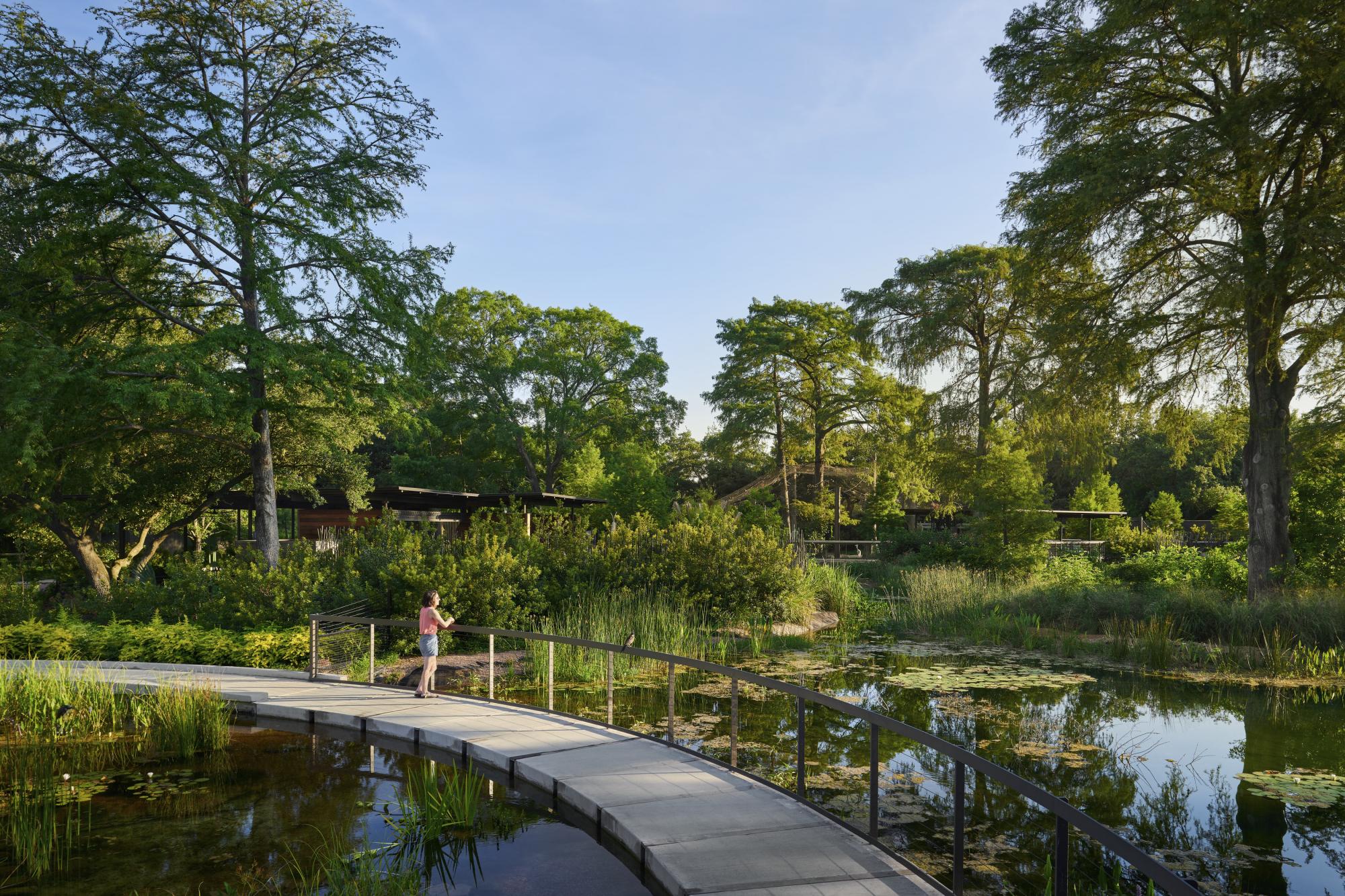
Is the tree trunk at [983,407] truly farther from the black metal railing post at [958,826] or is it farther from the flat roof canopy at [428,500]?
the black metal railing post at [958,826]

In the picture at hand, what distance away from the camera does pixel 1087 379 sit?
18.8 metres

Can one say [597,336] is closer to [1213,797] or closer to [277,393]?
[277,393]

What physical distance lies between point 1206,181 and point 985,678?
12006mm

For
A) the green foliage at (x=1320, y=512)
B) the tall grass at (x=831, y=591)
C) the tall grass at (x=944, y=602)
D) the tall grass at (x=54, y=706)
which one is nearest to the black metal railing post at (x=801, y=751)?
the tall grass at (x=54, y=706)

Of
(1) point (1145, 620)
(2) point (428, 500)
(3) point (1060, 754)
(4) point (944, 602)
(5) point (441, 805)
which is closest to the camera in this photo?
(5) point (441, 805)

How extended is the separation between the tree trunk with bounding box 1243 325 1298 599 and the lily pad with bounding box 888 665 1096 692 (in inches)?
277

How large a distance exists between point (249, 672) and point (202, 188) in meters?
9.68

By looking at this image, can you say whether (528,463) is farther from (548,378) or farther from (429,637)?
(429,637)

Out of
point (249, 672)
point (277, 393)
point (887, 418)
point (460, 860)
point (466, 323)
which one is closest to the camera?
point (460, 860)

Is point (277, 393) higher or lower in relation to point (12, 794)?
higher

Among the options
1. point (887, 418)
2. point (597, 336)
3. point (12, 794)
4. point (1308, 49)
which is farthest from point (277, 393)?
point (597, 336)

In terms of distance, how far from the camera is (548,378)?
50.1 meters

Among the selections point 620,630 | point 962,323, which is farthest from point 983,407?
point 620,630

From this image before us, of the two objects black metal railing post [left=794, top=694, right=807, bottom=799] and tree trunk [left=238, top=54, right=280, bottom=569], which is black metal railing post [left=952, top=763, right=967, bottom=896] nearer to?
black metal railing post [left=794, top=694, right=807, bottom=799]
